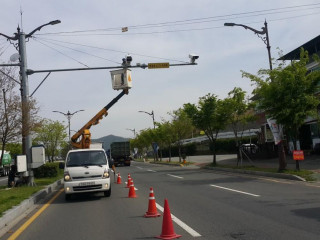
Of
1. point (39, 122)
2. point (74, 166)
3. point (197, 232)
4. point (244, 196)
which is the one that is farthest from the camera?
point (39, 122)

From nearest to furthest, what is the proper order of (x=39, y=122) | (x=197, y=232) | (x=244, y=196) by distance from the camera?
1. (x=197, y=232)
2. (x=244, y=196)
3. (x=39, y=122)

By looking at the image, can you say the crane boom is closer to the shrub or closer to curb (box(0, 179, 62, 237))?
the shrub

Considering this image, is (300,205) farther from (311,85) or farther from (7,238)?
(311,85)

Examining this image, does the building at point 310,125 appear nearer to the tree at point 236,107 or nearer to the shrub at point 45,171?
the tree at point 236,107

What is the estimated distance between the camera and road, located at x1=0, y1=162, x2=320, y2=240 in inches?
301

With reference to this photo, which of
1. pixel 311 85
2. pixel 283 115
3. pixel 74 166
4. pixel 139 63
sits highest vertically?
pixel 139 63

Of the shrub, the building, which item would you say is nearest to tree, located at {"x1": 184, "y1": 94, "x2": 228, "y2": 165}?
the building

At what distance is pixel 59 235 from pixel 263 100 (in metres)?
15.1

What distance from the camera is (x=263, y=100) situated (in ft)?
68.2

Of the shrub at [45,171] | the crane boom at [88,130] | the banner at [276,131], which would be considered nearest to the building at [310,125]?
the banner at [276,131]

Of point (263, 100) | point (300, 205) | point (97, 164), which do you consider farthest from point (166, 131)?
point (300, 205)

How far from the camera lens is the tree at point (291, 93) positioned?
63.8 ft

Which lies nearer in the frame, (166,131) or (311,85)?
(311,85)

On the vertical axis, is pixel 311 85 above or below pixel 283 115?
above
